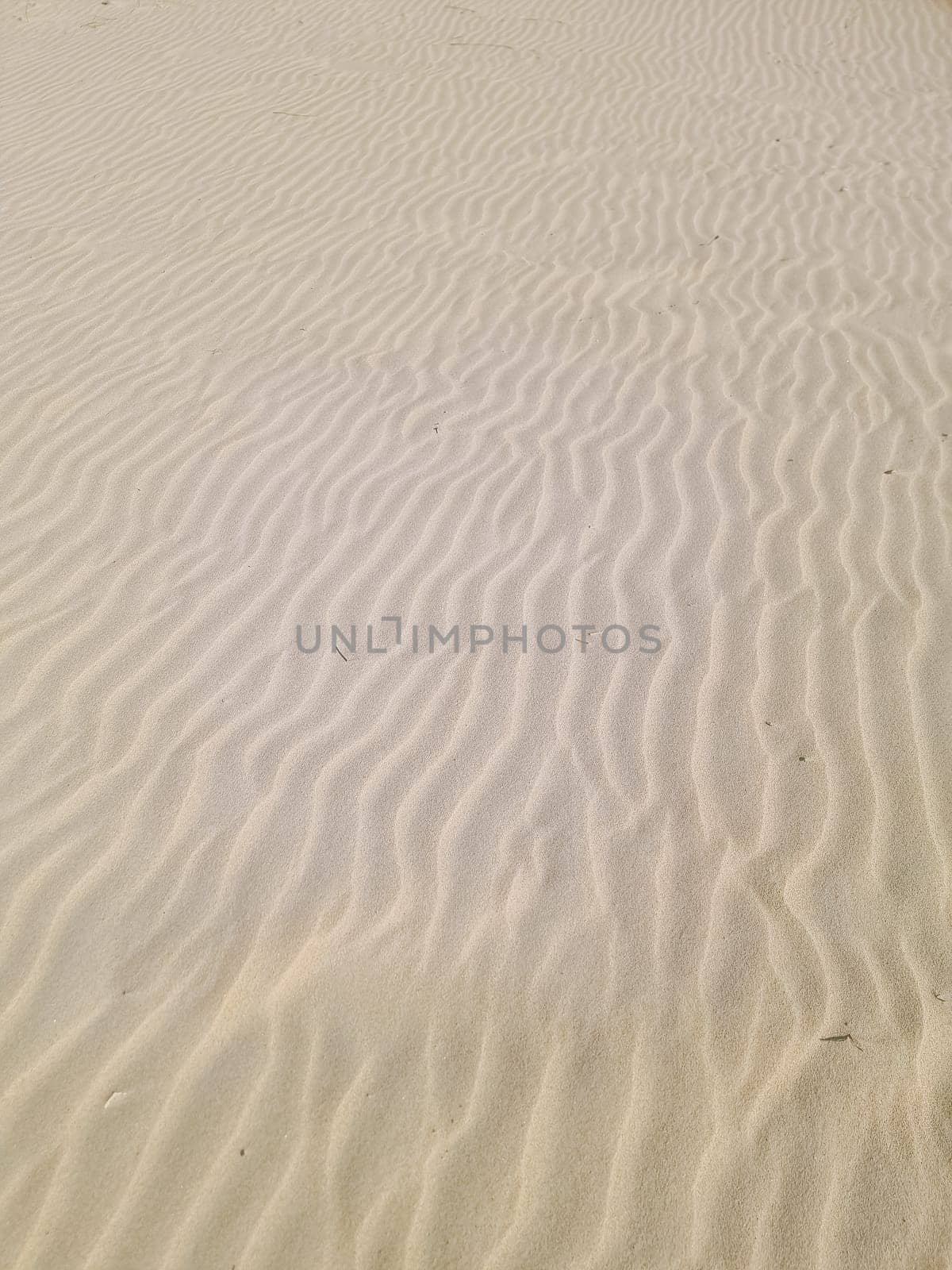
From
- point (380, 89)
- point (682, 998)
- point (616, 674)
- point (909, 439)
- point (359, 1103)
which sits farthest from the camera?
point (380, 89)

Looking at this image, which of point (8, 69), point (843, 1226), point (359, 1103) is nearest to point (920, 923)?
point (843, 1226)

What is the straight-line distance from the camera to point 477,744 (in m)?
3.19

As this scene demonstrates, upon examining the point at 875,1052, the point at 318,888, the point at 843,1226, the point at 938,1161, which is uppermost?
the point at 318,888

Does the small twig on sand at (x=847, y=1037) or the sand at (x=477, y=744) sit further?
the small twig on sand at (x=847, y=1037)

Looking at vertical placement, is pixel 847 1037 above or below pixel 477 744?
below

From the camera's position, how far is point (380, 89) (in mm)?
9555

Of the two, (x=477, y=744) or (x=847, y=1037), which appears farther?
(x=477, y=744)

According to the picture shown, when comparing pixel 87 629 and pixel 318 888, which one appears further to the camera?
pixel 87 629

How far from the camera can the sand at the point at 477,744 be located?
221 cm

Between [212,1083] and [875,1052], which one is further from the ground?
[875,1052]

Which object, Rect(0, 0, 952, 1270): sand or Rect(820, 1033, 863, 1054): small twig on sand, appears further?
Rect(820, 1033, 863, 1054): small twig on sand

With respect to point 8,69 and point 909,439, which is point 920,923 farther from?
point 8,69

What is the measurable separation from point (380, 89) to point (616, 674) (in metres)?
8.47

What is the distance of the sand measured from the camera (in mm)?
2207
